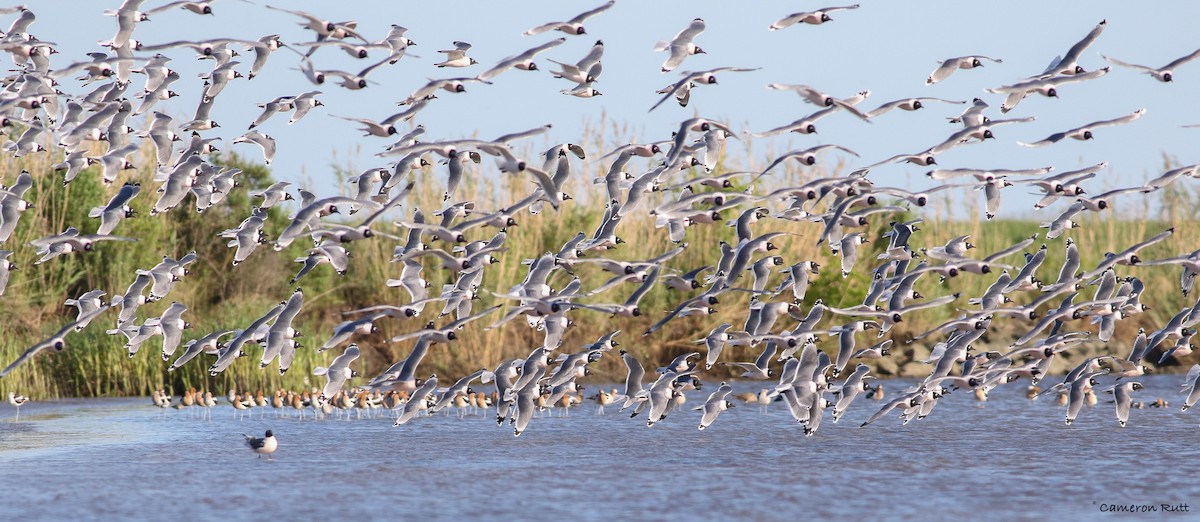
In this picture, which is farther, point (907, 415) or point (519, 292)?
point (907, 415)

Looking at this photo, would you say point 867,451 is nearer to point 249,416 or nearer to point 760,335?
point 760,335

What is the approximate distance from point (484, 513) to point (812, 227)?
14.5m

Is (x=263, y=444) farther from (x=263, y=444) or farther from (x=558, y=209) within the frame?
(x=558, y=209)

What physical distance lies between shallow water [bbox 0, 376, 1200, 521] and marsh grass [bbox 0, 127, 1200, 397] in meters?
1.78

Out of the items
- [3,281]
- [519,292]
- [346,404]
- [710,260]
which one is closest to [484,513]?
[519,292]

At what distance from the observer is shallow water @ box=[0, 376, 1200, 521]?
12.8m

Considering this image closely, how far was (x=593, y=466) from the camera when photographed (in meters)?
15.2

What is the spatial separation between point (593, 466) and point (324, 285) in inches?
469

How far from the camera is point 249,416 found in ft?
66.8
